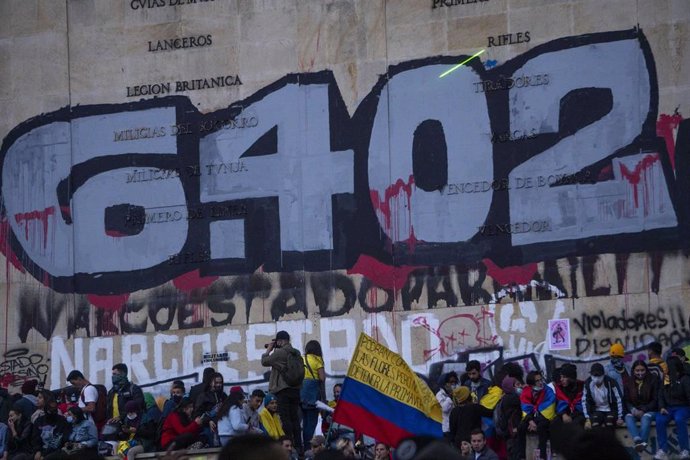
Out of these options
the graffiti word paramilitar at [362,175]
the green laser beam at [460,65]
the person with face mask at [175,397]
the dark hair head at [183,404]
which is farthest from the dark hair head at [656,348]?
the person with face mask at [175,397]

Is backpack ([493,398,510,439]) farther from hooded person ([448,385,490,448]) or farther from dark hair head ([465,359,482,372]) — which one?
dark hair head ([465,359,482,372])

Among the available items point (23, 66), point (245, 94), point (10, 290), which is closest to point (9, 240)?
point (10, 290)

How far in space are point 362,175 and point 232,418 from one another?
6.01 m

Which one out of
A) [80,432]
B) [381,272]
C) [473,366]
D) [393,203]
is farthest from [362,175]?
[80,432]

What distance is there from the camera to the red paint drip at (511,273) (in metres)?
27.1

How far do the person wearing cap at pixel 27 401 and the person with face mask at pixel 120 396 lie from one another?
49.6 inches

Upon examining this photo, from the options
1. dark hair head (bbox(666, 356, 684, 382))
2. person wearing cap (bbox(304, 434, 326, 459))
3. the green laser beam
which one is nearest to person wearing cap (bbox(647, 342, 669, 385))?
dark hair head (bbox(666, 356, 684, 382))

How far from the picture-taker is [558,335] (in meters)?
26.6

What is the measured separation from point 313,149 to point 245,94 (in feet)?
5.78

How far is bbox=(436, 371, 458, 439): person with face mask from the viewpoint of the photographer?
2456 cm

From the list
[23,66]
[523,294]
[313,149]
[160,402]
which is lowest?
[160,402]

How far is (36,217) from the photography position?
30734 millimetres

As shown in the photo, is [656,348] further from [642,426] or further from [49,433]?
[49,433]

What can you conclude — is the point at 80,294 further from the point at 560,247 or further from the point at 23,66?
the point at 560,247
